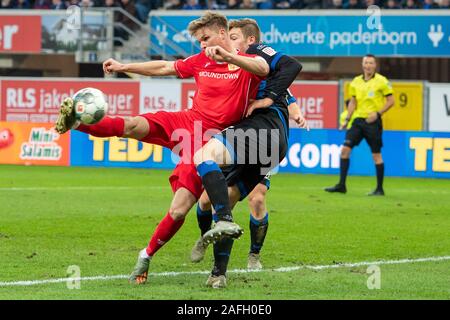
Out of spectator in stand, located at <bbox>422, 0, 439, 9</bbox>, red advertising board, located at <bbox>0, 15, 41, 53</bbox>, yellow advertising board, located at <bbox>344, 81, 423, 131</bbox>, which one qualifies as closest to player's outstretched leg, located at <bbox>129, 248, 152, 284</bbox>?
yellow advertising board, located at <bbox>344, 81, 423, 131</bbox>

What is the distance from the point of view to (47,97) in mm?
27750

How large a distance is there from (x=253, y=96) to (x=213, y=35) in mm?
702

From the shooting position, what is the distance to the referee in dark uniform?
728 inches

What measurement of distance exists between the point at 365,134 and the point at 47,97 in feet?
37.5

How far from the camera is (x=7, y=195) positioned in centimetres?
1700

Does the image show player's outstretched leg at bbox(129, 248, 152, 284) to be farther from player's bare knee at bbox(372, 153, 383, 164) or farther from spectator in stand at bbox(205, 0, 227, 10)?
spectator in stand at bbox(205, 0, 227, 10)

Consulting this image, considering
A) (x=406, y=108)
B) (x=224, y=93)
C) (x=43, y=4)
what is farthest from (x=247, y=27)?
(x=43, y=4)

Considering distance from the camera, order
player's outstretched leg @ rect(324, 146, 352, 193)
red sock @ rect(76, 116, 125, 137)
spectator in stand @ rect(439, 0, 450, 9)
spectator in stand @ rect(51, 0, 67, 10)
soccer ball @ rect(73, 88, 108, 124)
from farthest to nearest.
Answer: spectator in stand @ rect(51, 0, 67, 10) < spectator in stand @ rect(439, 0, 450, 9) < player's outstretched leg @ rect(324, 146, 352, 193) < red sock @ rect(76, 116, 125, 137) < soccer ball @ rect(73, 88, 108, 124)

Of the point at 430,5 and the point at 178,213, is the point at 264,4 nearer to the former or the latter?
the point at 430,5

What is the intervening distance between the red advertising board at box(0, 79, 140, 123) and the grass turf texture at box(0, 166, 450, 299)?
5.90 metres

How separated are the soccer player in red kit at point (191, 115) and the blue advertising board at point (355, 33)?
59.8 feet

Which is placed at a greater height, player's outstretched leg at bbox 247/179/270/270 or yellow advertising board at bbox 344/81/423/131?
yellow advertising board at bbox 344/81/423/131

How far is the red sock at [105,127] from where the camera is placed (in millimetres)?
8664
